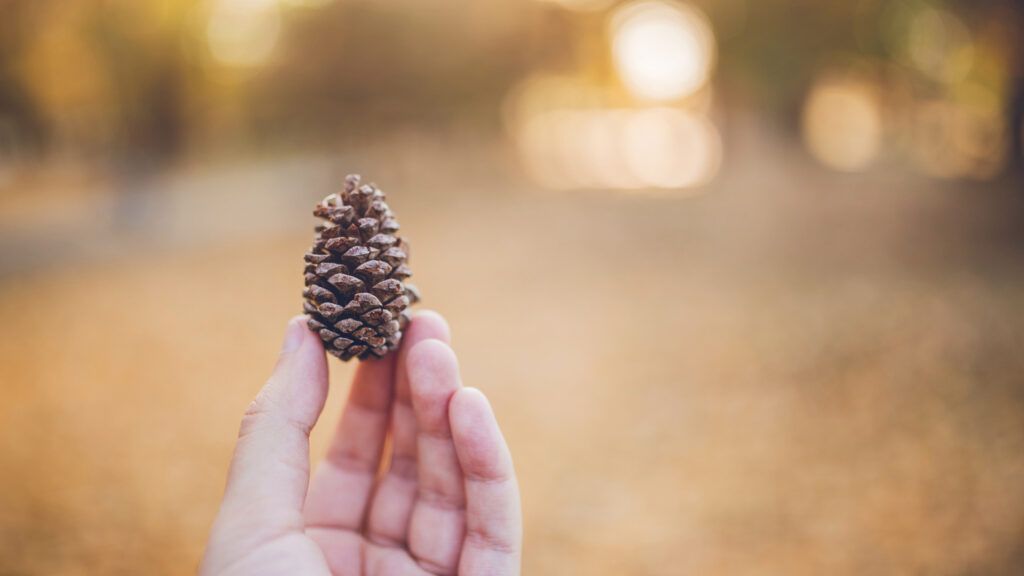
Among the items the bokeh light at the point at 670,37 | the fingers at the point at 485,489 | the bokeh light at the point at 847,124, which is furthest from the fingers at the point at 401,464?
the bokeh light at the point at 847,124

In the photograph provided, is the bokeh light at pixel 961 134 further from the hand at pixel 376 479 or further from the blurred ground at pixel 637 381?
the hand at pixel 376 479

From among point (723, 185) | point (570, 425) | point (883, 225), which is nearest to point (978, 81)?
point (723, 185)

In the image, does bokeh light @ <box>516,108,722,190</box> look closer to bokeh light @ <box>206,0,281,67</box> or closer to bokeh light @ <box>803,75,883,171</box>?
bokeh light @ <box>803,75,883,171</box>

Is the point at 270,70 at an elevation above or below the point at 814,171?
above

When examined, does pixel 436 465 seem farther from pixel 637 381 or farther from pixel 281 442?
pixel 637 381

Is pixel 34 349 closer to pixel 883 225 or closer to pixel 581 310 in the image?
pixel 581 310

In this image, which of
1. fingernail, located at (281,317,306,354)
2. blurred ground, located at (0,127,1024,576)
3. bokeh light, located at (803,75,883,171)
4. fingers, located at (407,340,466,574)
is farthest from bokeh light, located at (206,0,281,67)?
fingers, located at (407,340,466,574)

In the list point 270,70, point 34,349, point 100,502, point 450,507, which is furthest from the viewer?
point 270,70
